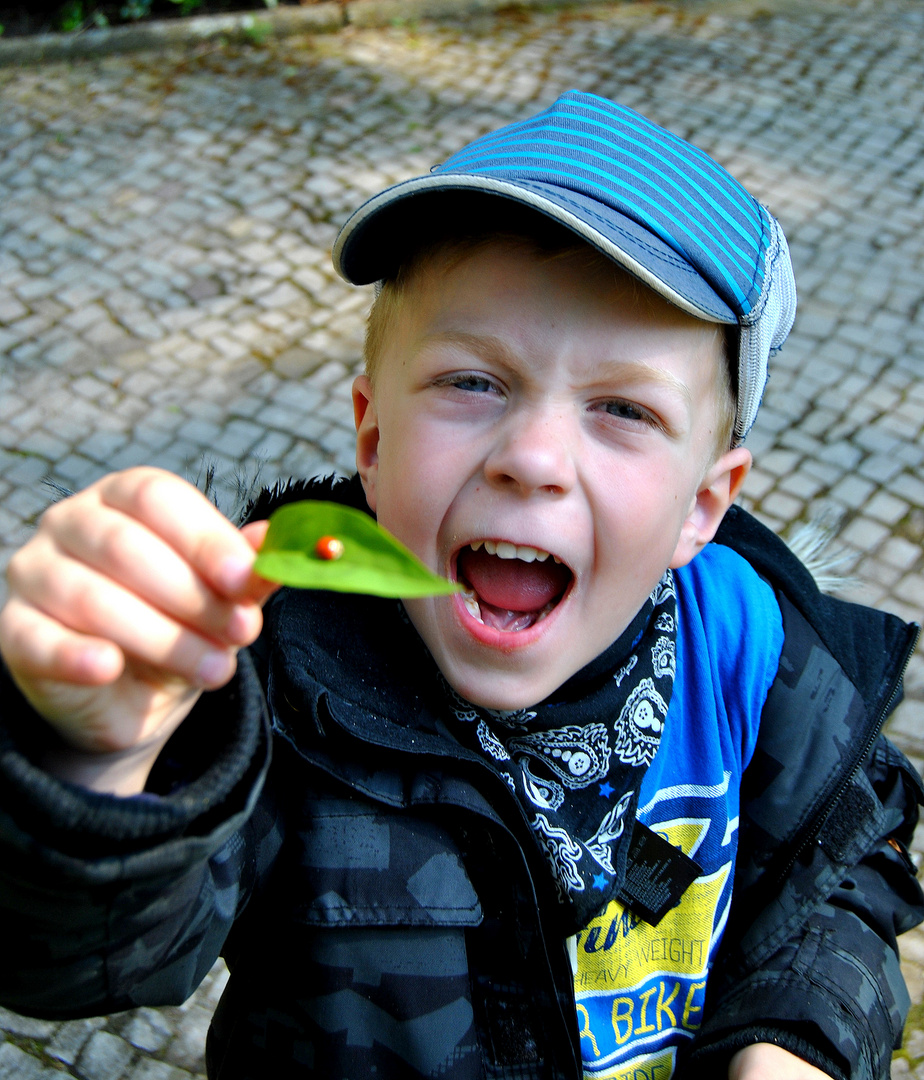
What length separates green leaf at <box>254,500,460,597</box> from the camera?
0.74 meters

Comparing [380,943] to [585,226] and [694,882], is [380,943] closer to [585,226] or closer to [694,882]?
[694,882]

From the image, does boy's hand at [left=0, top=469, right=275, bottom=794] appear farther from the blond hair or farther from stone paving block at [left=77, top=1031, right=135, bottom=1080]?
stone paving block at [left=77, top=1031, right=135, bottom=1080]

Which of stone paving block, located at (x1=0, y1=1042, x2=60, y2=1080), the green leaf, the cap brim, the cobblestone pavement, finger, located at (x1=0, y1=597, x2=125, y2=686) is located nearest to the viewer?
the green leaf

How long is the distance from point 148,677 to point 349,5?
6531 mm

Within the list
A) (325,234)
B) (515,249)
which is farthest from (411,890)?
(325,234)

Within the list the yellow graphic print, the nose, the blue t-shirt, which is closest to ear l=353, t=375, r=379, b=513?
the nose

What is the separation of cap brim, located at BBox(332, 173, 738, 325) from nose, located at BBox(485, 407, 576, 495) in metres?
0.22

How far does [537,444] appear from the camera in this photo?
1.30 meters

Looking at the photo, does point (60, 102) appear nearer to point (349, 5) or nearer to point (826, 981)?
point (349, 5)

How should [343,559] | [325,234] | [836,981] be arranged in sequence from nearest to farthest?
[343,559] → [836,981] → [325,234]

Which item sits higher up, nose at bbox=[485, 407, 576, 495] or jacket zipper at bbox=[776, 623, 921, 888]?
nose at bbox=[485, 407, 576, 495]

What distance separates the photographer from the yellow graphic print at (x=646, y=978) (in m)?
1.56

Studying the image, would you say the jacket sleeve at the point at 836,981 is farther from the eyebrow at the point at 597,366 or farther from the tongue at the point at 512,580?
the eyebrow at the point at 597,366

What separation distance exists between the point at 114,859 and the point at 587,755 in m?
0.82
